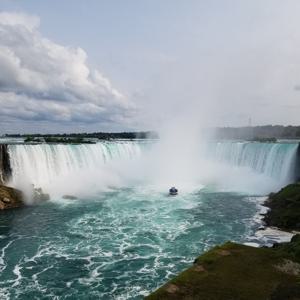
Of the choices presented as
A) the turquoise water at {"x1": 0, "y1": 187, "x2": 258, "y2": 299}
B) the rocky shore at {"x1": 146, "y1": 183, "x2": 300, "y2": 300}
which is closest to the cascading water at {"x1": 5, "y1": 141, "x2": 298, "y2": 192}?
the turquoise water at {"x1": 0, "y1": 187, "x2": 258, "y2": 299}

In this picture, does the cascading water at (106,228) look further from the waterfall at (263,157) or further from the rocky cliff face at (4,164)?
the rocky cliff face at (4,164)

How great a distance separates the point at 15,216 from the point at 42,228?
3821 millimetres

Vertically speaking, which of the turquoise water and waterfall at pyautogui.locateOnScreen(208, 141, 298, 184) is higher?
waterfall at pyautogui.locateOnScreen(208, 141, 298, 184)

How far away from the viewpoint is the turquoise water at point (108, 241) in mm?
13234

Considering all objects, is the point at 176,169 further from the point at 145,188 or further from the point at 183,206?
the point at 183,206

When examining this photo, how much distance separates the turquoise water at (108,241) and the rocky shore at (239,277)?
3.27m

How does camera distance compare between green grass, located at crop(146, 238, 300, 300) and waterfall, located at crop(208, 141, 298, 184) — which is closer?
green grass, located at crop(146, 238, 300, 300)

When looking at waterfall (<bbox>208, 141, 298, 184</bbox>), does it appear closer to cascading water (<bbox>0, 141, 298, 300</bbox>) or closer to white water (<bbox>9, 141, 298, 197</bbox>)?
white water (<bbox>9, 141, 298, 197</bbox>)

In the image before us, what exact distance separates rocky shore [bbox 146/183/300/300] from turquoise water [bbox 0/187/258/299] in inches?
129

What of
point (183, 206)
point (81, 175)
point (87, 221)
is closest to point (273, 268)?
point (87, 221)

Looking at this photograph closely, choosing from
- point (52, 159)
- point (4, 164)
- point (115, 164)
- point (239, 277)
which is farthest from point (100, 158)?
point (239, 277)

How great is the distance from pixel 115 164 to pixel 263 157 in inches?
656

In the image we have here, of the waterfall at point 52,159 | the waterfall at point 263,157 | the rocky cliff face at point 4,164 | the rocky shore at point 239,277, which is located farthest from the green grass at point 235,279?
the waterfall at point 263,157

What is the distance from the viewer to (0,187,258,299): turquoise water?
13234mm
